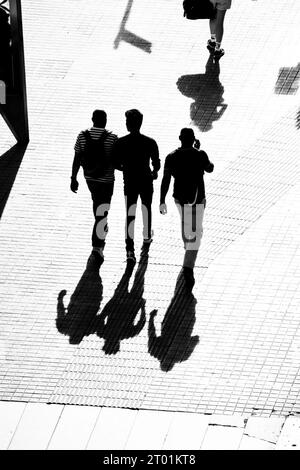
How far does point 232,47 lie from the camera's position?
15.7m

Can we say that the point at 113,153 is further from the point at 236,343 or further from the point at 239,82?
the point at 239,82

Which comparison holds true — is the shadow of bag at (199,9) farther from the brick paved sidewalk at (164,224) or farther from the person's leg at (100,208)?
the person's leg at (100,208)

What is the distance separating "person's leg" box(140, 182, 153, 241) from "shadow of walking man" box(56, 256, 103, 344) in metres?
0.56

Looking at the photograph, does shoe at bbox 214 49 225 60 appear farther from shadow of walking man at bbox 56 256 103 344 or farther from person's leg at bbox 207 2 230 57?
shadow of walking man at bbox 56 256 103 344

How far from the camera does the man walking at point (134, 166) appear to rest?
1164 centimetres

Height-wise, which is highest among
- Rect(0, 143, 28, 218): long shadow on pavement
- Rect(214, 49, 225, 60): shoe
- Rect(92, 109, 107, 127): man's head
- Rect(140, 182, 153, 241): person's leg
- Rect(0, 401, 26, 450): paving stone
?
Rect(214, 49, 225, 60): shoe

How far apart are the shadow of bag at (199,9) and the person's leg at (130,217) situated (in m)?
4.04

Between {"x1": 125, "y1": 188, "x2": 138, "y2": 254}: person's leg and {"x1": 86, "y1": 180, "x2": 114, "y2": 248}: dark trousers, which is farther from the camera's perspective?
{"x1": 86, "y1": 180, "x2": 114, "y2": 248}: dark trousers

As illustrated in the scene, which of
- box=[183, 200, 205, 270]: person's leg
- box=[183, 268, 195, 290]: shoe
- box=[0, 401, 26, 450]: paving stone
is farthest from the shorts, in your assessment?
box=[0, 401, 26, 450]: paving stone

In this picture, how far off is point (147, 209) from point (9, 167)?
2290 millimetres

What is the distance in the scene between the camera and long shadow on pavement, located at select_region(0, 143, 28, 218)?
1339 centimetres
